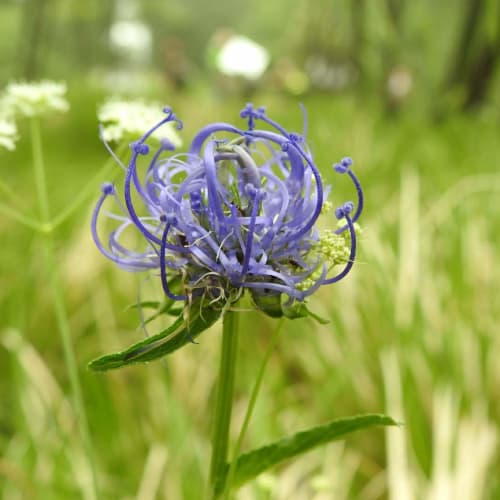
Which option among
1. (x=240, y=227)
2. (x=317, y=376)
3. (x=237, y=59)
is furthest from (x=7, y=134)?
(x=237, y=59)

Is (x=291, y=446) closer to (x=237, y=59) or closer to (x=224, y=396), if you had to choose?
(x=224, y=396)

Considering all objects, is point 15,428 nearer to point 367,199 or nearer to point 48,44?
point 367,199

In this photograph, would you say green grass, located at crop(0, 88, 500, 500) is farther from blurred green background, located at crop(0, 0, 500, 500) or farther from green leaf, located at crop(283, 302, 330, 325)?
green leaf, located at crop(283, 302, 330, 325)

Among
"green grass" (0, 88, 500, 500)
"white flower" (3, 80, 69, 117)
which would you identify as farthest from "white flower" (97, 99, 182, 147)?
"green grass" (0, 88, 500, 500)

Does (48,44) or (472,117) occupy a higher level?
(48,44)

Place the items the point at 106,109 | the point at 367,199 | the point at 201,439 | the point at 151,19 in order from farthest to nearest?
the point at 151,19
the point at 367,199
the point at 201,439
the point at 106,109

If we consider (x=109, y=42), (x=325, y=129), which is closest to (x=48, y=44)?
(x=109, y=42)
